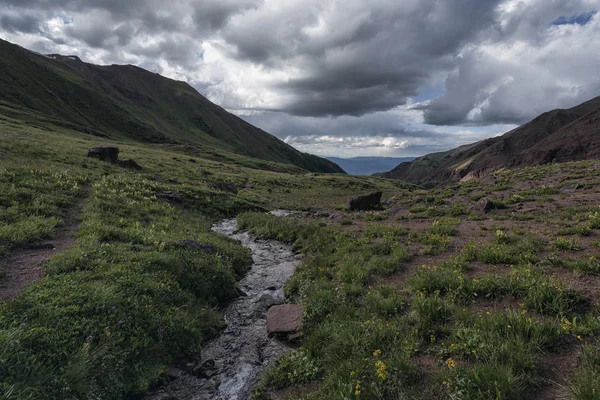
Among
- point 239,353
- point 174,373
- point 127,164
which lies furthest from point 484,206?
point 127,164

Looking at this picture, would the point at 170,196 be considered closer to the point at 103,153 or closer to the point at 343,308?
the point at 103,153

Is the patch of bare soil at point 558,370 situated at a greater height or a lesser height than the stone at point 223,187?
lesser

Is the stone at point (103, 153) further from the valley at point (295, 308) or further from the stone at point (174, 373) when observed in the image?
the stone at point (174, 373)

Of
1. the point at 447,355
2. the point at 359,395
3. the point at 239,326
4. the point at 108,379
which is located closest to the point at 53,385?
the point at 108,379

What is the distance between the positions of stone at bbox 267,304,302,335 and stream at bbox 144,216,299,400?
34 cm

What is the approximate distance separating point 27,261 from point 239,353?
845 centimetres

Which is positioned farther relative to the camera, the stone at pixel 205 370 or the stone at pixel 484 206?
the stone at pixel 484 206

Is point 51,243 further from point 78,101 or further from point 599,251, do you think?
point 78,101

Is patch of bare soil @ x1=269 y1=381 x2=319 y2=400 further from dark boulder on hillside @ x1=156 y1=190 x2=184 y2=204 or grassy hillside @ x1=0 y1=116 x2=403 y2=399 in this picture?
dark boulder on hillside @ x1=156 y1=190 x2=184 y2=204

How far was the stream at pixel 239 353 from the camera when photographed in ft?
24.6

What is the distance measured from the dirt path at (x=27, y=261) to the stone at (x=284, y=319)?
7319 mm

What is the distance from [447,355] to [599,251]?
28.0 feet

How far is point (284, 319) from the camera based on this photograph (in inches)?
399

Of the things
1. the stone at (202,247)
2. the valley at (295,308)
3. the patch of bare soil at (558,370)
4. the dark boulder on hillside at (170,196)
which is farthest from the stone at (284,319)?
the dark boulder on hillside at (170,196)
